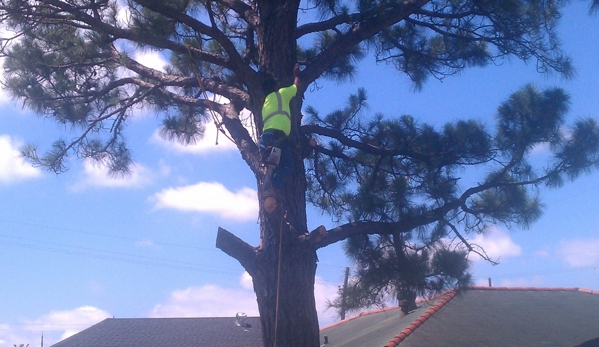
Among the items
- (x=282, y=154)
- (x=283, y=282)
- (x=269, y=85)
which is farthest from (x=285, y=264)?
(x=269, y=85)

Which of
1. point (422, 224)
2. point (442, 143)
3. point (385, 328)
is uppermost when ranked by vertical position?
point (442, 143)

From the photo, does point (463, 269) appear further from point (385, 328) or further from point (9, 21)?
point (9, 21)

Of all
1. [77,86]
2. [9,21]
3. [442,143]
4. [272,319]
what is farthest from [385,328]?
[9,21]

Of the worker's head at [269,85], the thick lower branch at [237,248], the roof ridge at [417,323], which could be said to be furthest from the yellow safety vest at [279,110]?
the roof ridge at [417,323]

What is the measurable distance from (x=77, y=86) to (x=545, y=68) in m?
5.49

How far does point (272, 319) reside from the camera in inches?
214

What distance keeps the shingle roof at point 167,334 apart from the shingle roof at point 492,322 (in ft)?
21.9

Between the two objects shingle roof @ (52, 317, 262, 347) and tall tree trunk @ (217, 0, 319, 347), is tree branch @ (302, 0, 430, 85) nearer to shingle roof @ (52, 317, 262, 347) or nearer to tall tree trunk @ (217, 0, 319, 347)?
tall tree trunk @ (217, 0, 319, 347)

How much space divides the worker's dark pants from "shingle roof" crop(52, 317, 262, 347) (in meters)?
11.9

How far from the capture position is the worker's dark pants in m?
5.72

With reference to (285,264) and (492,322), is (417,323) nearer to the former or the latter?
(492,322)

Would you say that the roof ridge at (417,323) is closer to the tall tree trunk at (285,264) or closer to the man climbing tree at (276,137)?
the tall tree trunk at (285,264)

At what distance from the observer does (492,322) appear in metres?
9.47

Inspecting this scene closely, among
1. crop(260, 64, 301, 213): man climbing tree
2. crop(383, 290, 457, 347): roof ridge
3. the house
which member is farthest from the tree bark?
crop(383, 290, 457, 347): roof ridge
